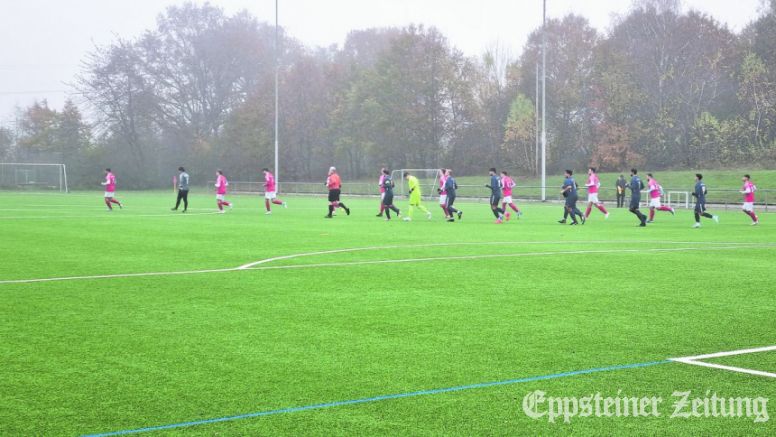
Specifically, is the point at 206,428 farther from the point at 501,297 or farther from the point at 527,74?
the point at 527,74

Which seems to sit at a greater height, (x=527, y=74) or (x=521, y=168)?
(x=527, y=74)

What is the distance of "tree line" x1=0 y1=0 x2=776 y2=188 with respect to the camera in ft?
207

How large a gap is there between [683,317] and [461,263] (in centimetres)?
581

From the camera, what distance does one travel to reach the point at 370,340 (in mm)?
7262

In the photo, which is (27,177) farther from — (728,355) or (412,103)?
(728,355)

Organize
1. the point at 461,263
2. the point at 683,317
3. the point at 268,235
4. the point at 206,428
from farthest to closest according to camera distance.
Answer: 1. the point at 268,235
2. the point at 461,263
3. the point at 683,317
4. the point at 206,428

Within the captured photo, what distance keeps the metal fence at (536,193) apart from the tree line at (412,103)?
24.4ft

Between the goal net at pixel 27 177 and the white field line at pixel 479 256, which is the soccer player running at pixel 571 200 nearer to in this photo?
the white field line at pixel 479 256

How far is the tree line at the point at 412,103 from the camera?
63.1 metres

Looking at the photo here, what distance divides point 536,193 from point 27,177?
44.0m

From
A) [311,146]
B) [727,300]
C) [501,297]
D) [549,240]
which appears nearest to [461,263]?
[501,297]

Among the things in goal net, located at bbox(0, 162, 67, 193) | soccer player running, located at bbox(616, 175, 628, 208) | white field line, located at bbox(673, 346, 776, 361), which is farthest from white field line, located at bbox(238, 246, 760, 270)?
goal net, located at bbox(0, 162, 67, 193)

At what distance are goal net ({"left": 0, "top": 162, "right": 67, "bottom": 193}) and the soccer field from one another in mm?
62234

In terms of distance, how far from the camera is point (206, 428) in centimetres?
477
